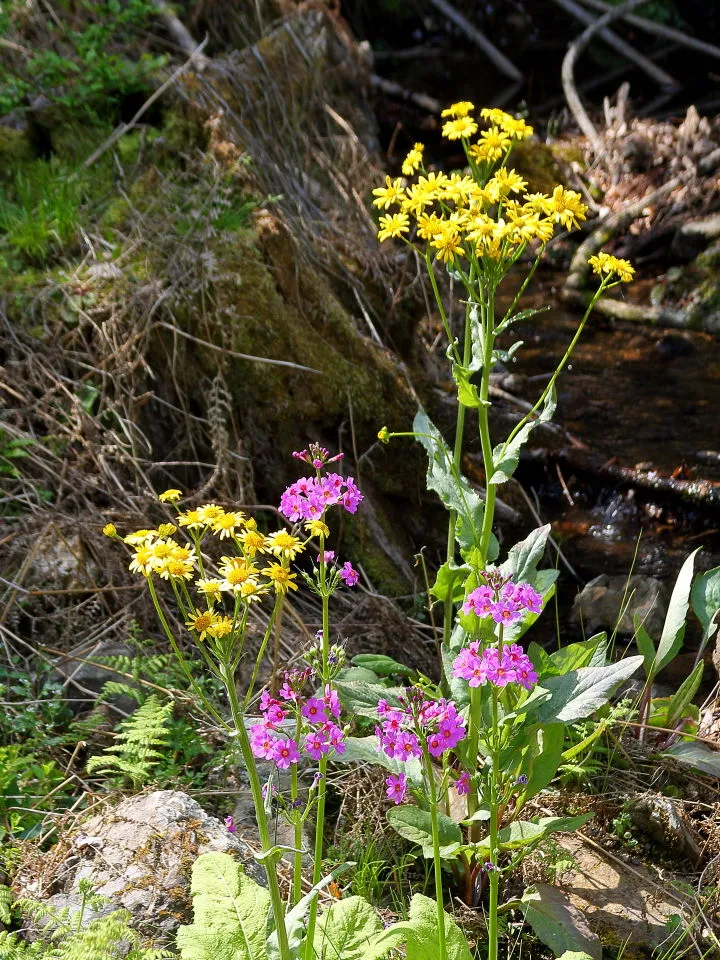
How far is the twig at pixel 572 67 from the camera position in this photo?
9141 mm

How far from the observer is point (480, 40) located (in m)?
11.1

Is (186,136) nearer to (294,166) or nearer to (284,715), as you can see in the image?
(294,166)

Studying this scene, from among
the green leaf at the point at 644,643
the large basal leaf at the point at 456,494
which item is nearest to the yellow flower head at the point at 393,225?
the large basal leaf at the point at 456,494

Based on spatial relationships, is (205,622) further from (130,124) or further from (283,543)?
(130,124)

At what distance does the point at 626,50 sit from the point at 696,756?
980cm

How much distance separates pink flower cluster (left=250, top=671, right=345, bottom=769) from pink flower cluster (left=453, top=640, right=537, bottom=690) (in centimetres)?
26

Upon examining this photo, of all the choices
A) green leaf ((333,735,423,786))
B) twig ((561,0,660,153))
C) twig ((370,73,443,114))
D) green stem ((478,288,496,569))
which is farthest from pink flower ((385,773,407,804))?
twig ((370,73,443,114))

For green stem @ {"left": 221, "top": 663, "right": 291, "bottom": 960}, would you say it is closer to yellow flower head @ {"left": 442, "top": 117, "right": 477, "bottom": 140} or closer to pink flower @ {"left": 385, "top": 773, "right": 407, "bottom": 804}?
pink flower @ {"left": 385, "top": 773, "right": 407, "bottom": 804}

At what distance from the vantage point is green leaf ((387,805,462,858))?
226 cm

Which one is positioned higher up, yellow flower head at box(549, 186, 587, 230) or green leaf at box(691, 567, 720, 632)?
yellow flower head at box(549, 186, 587, 230)

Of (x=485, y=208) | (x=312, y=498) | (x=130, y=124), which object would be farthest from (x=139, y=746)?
(x=130, y=124)

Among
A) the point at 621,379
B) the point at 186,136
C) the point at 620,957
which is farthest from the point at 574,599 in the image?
the point at 186,136

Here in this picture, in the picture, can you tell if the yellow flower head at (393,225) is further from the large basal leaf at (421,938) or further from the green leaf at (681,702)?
the green leaf at (681,702)

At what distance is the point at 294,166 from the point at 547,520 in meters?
2.36
